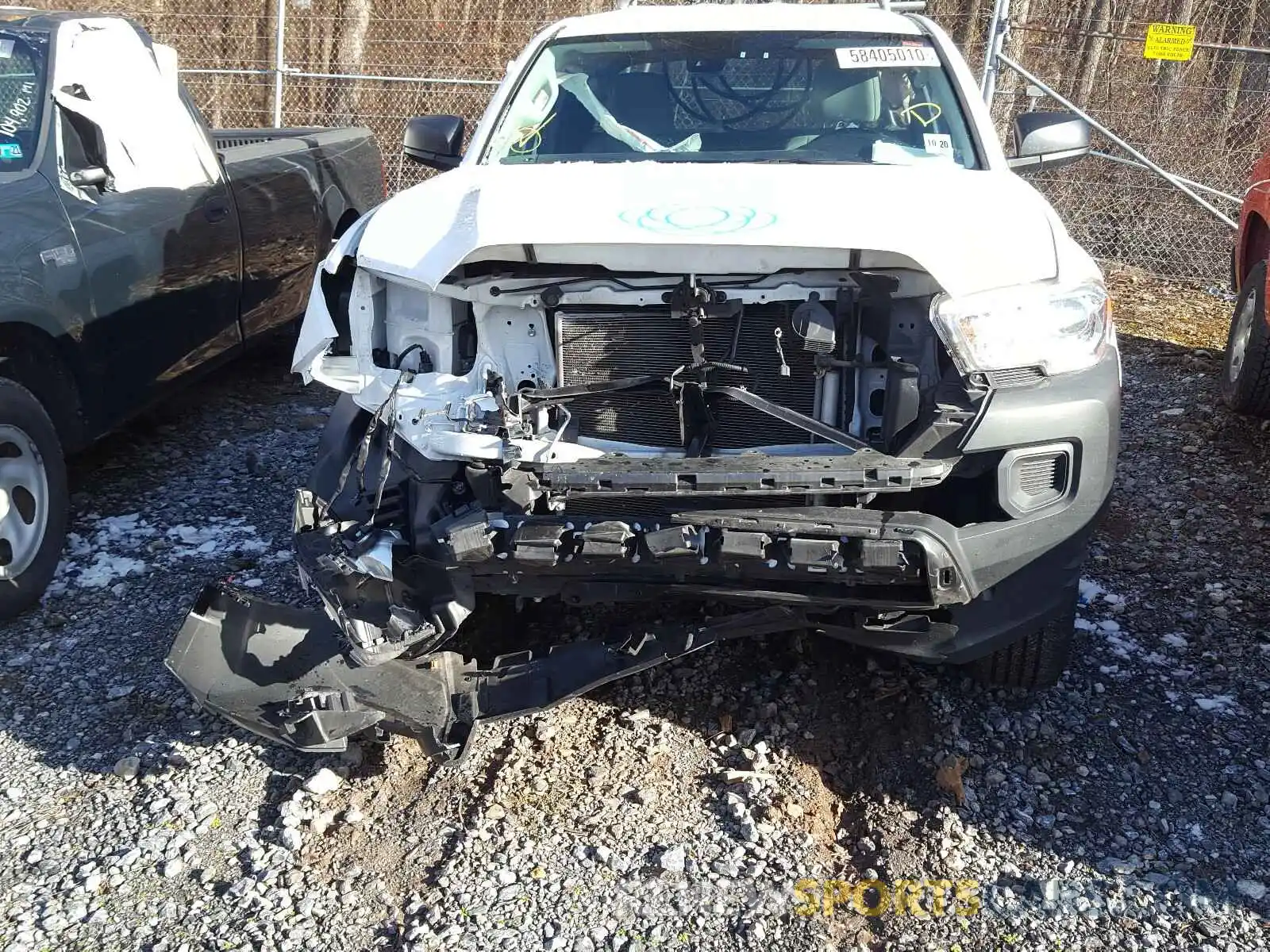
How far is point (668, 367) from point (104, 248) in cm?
266

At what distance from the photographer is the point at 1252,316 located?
5.75 metres

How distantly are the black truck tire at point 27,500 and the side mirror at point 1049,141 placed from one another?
12.2ft

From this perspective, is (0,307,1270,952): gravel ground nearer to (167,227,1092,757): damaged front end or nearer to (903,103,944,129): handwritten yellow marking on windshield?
(167,227,1092,757): damaged front end

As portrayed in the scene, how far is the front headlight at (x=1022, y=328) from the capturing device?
278 cm

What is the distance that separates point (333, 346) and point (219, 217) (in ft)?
8.00

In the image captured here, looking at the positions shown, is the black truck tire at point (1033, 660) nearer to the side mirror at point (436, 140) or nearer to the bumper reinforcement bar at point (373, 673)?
the bumper reinforcement bar at point (373, 673)

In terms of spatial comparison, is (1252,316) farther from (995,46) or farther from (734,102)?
(995,46)

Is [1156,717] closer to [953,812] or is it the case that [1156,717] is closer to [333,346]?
[953,812]

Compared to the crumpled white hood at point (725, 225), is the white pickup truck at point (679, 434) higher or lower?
lower

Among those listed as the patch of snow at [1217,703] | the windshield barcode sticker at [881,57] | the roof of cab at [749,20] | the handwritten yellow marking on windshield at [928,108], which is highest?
the roof of cab at [749,20]

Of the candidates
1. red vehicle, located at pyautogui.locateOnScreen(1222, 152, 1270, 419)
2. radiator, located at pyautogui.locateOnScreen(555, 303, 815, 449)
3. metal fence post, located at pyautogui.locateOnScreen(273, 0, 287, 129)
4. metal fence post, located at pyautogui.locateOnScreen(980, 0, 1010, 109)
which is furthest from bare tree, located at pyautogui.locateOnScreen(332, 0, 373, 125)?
radiator, located at pyautogui.locateOnScreen(555, 303, 815, 449)

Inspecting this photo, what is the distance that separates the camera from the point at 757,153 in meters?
3.95

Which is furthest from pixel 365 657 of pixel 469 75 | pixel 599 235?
pixel 469 75

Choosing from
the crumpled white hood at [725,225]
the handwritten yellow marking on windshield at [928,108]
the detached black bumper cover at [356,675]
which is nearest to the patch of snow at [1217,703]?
the detached black bumper cover at [356,675]
